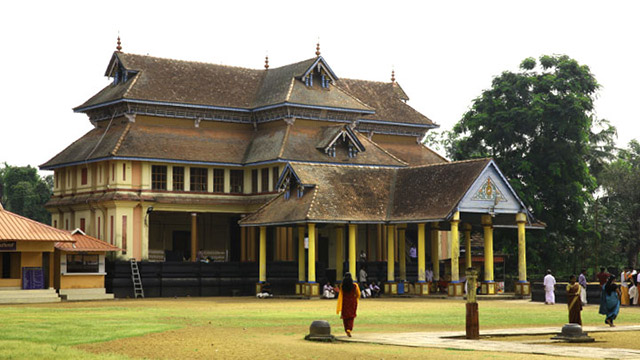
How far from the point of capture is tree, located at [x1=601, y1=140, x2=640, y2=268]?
67025 mm

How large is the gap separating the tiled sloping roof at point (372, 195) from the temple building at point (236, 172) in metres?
0.08

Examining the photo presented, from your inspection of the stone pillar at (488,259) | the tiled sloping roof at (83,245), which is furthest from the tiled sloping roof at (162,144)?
the stone pillar at (488,259)

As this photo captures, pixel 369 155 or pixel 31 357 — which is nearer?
pixel 31 357

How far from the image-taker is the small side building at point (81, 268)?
4600 cm

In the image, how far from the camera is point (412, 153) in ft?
200

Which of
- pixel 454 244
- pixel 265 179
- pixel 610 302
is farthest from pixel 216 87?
pixel 610 302

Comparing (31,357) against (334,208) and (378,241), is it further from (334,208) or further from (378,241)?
(378,241)

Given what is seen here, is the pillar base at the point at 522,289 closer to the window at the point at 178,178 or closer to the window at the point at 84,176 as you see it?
the window at the point at 178,178

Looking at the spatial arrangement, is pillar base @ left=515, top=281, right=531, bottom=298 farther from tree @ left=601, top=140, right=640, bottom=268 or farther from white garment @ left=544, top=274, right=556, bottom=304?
tree @ left=601, top=140, right=640, bottom=268

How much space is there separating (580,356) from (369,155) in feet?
117

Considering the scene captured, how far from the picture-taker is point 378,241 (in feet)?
179

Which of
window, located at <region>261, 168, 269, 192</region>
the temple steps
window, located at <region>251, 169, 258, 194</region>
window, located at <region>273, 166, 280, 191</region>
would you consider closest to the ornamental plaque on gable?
window, located at <region>273, 166, 280, 191</region>

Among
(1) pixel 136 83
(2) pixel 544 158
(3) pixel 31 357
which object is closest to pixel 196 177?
(1) pixel 136 83

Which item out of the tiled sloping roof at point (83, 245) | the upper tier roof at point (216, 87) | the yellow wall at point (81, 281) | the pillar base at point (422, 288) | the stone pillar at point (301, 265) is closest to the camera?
the pillar base at point (422, 288)
